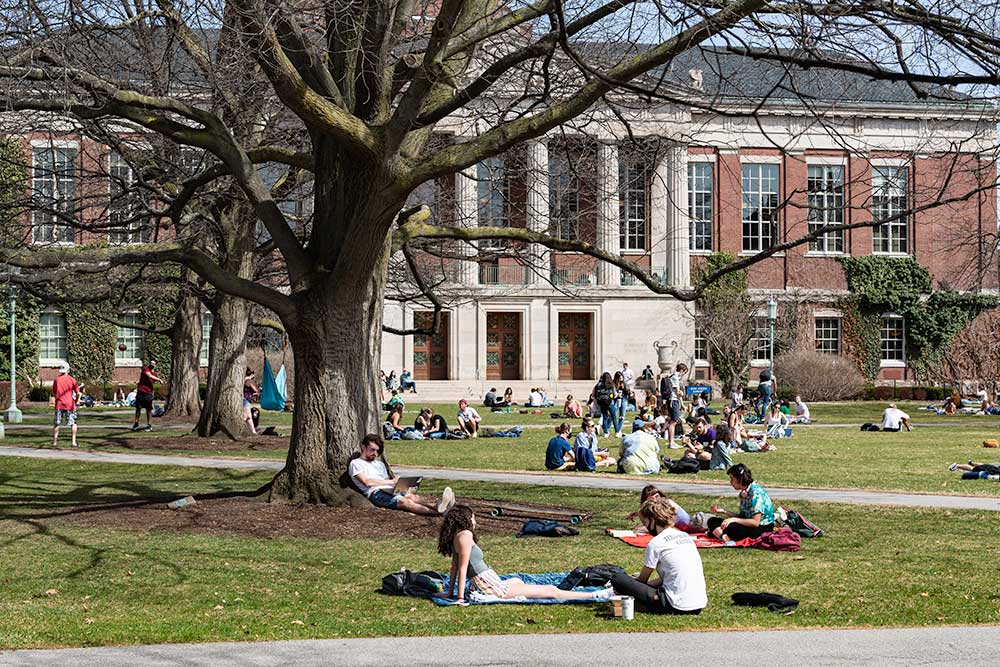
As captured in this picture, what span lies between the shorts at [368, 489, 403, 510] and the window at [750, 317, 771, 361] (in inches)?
1724

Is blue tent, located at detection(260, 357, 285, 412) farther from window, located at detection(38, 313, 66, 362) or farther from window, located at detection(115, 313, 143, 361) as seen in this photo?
window, located at detection(38, 313, 66, 362)

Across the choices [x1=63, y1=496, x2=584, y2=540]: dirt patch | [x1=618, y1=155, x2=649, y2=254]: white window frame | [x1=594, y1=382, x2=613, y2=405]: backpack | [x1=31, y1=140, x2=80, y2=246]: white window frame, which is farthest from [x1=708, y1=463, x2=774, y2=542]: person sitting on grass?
[x1=594, y1=382, x2=613, y2=405]: backpack

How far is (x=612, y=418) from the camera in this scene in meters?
34.1

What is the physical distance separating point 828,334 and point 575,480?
44638 millimetres

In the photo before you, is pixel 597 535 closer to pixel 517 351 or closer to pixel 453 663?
pixel 453 663

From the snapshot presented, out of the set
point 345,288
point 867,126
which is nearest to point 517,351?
point 867,126

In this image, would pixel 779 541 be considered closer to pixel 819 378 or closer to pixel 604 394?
pixel 604 394

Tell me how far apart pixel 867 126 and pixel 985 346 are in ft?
43.9

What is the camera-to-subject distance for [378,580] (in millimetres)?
11672

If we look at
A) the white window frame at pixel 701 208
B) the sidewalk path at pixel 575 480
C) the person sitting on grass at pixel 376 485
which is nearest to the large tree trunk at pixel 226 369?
the sidewalk path at pixel 575 480

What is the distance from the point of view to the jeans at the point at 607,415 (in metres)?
34.0

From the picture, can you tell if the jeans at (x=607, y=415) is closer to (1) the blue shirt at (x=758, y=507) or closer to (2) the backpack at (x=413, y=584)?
(1) the blue shirt at (x=758, y=507)

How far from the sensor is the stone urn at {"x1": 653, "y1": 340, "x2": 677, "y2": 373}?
5862cm

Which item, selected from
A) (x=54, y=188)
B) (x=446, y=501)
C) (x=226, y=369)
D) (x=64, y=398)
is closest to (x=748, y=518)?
(x=446, y=501)
